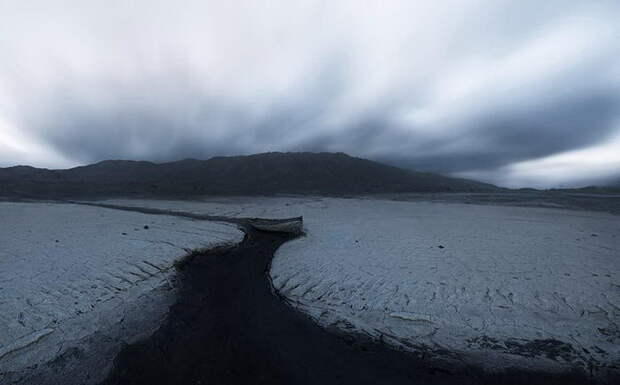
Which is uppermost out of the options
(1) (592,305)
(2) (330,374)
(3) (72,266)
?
(3) (72,266)

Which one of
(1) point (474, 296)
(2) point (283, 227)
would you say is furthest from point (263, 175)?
(1) point (474, 296)

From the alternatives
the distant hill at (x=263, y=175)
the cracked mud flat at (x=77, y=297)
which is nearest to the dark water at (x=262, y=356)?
the cracked mud flat at (x=77, y=297)

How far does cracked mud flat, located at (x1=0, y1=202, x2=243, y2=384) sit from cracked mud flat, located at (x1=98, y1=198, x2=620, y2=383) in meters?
3.67

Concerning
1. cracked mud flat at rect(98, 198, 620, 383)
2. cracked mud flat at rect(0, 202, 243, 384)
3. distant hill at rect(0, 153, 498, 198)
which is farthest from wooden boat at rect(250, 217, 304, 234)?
distant hill at rect(0, 153, 498, 198)

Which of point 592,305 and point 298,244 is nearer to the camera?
point 592,305

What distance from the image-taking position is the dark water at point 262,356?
203 inches

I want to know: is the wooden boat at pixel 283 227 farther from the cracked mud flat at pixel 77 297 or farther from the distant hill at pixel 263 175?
the distant hill at pixel 263 175

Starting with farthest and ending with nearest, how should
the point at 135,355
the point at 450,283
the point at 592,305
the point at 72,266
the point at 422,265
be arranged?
the point at 422,265 → the point at 72,266 → the point at 450,283 → the point at 592,305 → the point at 135,355

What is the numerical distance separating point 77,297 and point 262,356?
503 cm

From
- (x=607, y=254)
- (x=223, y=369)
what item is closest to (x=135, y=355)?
(x=223, y=369)

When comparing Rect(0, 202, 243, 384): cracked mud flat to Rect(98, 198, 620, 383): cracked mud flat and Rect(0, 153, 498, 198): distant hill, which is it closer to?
Rect(98, 198, 620, 383): cracked mud flat

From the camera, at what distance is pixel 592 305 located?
6895mm

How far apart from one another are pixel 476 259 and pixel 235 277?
8.30 m

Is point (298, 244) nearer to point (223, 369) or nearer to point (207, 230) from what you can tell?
point (207, 230)
